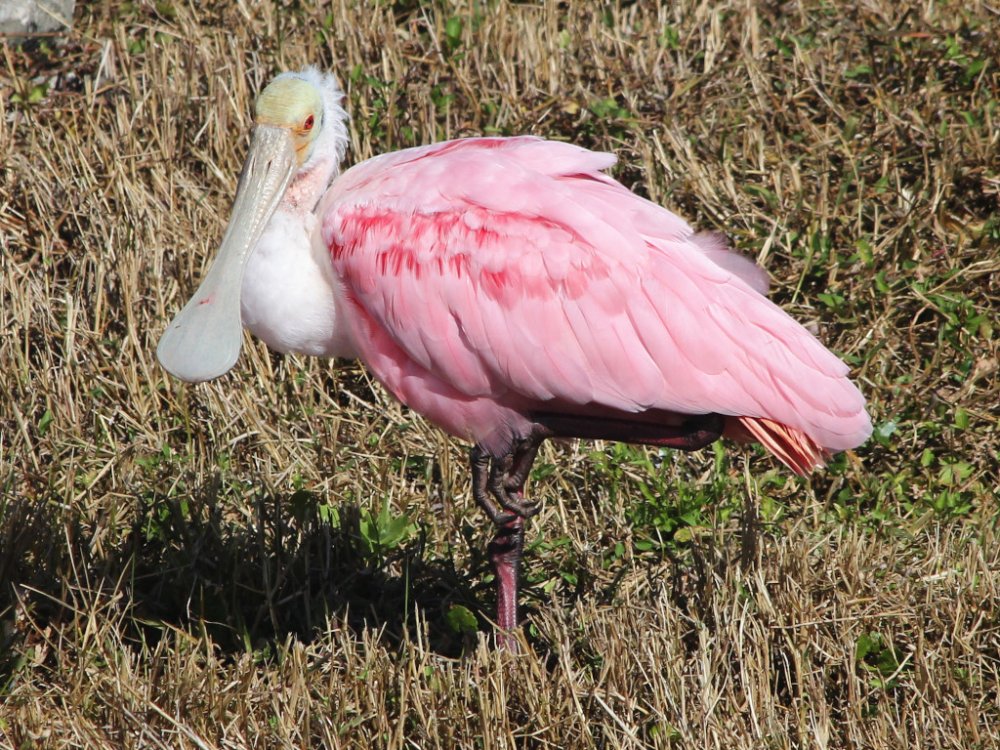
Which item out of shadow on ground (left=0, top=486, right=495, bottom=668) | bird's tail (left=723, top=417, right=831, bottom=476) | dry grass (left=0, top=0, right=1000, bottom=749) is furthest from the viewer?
shadow on ground (left=0, top=486, right=495, bottom=668)

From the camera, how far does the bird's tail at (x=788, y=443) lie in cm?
360

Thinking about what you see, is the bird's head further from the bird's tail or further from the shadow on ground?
the bird's tail

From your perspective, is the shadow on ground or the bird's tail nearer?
Answer: the bird's tail

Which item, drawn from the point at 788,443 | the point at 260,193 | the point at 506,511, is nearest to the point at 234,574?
the point at 506,511

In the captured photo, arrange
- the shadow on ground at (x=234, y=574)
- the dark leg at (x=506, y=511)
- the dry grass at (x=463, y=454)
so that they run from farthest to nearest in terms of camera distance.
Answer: the shadow on ground at (x=234, y=574) < the dark leg at (x=506, y=511) < the dry grass at (x=463, y=454)

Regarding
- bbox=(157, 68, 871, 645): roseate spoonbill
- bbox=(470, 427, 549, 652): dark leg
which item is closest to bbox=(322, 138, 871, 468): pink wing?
bbox=(157, 68, 871, 645): roseate spoonbill

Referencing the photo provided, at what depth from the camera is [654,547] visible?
13.9 feet

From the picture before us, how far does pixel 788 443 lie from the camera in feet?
11.9

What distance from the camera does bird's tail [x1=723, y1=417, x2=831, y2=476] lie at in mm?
3600

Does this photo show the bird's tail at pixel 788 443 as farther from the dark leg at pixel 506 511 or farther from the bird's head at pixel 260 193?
the bird's head at pixel 260 193

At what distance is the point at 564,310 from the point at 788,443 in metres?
0.67

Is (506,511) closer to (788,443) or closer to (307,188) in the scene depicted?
(788,443)

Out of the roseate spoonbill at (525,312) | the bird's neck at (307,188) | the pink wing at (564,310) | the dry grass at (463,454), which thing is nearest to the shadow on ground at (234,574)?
the dry grass at (463,454)

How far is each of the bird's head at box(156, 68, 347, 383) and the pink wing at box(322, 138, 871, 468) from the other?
0.84ft
